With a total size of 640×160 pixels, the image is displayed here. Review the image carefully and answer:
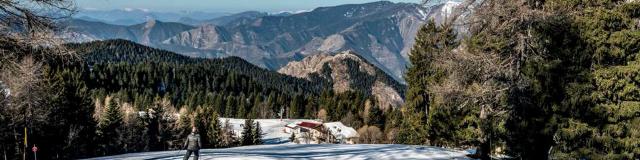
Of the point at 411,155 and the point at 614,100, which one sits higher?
the point at 614,100

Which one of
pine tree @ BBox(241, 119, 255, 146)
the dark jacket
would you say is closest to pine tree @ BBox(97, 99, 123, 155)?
pine tree @ BBox(241, 119, 255, 146)

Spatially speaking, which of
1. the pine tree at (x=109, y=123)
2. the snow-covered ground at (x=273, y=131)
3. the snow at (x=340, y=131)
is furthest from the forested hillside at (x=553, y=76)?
the snow-covered ground at (x=273, y=131)

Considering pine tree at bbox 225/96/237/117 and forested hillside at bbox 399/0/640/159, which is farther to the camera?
pine tree at bbox 225/96/237/117

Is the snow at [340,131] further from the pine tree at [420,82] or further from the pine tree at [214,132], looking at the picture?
the pine tree at [420,82]

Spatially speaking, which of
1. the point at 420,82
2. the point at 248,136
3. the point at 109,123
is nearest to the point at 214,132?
the point at 248,136

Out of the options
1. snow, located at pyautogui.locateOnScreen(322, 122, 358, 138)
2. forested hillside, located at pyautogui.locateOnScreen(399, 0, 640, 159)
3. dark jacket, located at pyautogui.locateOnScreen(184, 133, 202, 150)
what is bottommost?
snow, located at pyautogui.locateOnScreen(322, 122, 358, 138)

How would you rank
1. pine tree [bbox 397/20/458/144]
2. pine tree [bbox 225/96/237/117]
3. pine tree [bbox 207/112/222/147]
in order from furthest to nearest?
1. pine tree [bbox 225/96/237/117]
2. pine tree [bbox 207/112/222/147]
3. pine tree [bbox 397/20/458/144]

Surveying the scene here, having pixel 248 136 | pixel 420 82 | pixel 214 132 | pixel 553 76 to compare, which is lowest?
pixel 248 136

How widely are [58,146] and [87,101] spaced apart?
1159cm

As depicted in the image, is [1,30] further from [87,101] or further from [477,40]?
[87,101]

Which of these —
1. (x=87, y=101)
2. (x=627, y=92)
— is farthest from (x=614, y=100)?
(x=87, y=101)

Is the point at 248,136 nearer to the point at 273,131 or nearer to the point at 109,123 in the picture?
the point at 109,123

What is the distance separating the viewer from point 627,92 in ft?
61.3

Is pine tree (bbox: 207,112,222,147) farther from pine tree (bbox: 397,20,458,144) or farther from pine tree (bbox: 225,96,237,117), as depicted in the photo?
pine tree (bbox: 225,96,237,117)
